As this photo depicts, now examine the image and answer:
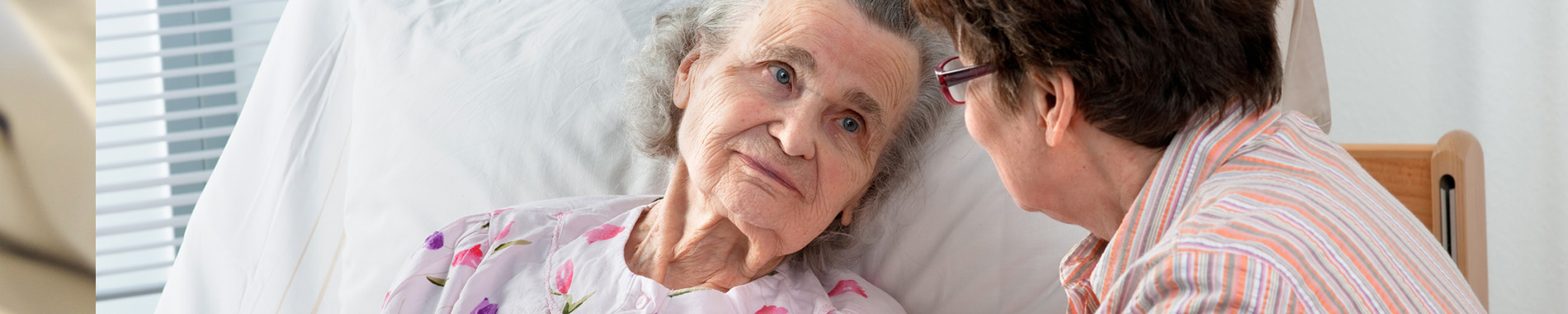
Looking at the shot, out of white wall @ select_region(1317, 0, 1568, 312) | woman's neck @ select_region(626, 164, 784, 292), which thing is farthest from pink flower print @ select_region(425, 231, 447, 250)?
white wall @ select_region(1317, 0, 1568, 312)

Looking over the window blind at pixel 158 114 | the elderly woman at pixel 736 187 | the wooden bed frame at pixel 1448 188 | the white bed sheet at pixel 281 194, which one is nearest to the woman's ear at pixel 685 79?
the elderly woman at pixel 736 187

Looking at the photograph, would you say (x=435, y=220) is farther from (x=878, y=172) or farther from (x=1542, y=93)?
(x=1542, y=93)

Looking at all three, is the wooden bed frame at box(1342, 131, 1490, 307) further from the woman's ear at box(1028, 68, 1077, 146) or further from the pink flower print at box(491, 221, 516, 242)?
the pink flower print at box(491, 221, 516, 242)

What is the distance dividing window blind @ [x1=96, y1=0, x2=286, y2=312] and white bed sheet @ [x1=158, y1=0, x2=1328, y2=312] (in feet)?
1.69

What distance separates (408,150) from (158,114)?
35.9 inches

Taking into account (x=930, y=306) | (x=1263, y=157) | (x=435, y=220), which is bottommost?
(x=930, y=306)

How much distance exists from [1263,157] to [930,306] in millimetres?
830

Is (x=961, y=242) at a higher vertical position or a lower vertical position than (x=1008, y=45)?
lower

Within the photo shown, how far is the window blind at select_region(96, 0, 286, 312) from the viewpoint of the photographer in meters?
2.22

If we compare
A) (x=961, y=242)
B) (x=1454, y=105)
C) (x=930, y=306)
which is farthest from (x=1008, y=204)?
(x=1454, y=105)

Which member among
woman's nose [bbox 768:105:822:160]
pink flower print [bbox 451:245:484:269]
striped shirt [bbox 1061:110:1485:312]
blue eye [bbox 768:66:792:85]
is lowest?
pink flower print [bbox 451:245:484:269]

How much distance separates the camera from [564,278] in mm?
1438

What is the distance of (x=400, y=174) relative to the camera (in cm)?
175

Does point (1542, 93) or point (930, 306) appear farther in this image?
point (1542, 93)
